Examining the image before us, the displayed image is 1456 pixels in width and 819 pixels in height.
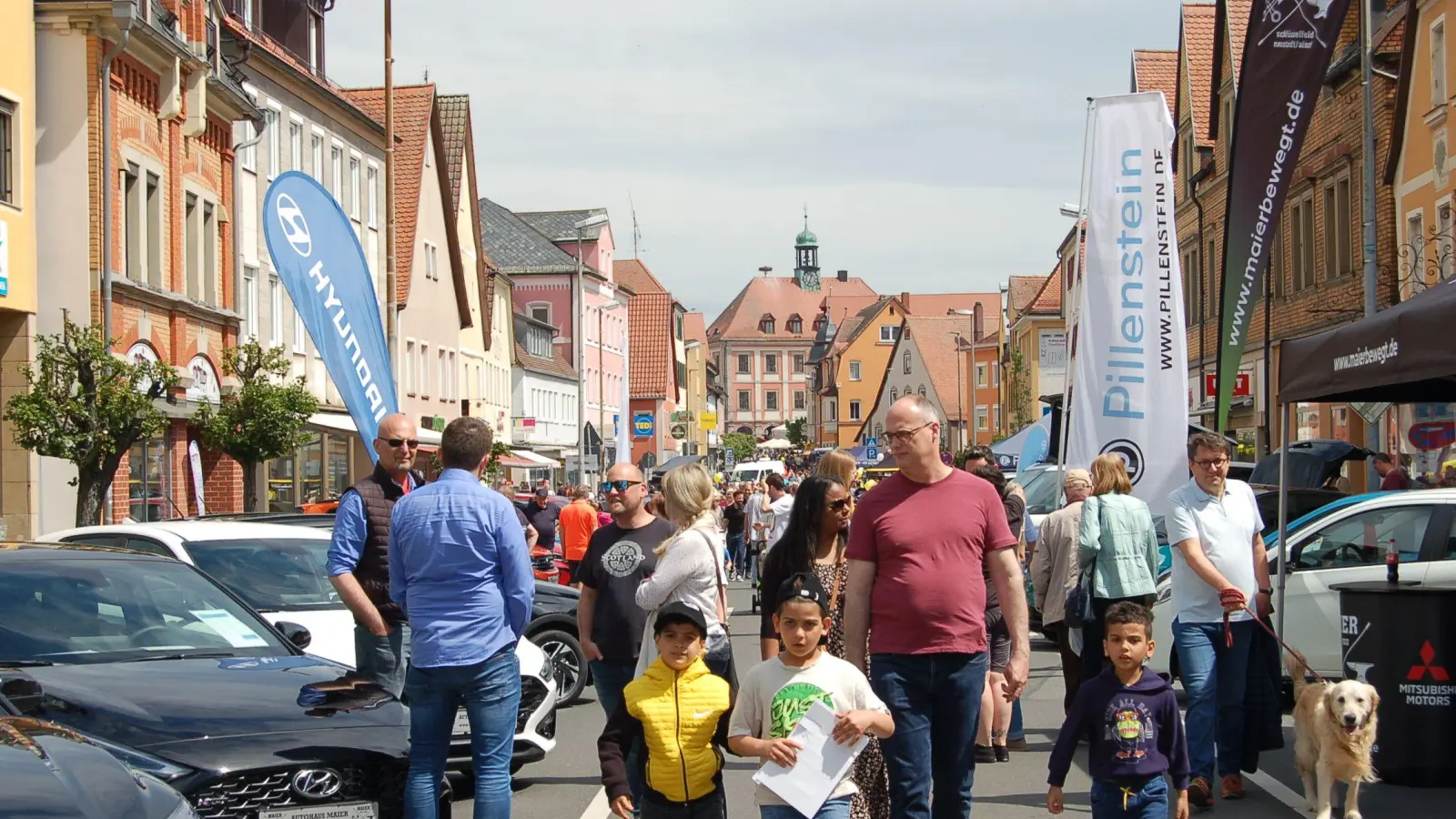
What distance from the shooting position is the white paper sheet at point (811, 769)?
18.6 ft

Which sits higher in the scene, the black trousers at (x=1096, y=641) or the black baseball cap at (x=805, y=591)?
the black baseball cap at (x=805, y=591)

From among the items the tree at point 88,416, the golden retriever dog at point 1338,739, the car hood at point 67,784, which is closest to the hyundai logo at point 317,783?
the car hood at point 67,784

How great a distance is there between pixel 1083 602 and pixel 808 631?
490 centimetres

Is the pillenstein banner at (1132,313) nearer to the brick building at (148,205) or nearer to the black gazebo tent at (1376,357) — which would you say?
the black gazebo tent at (1376,357)

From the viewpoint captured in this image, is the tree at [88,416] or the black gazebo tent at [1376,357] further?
the tree at [88,416]

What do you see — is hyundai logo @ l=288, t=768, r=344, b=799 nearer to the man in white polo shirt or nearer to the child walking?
the child walking

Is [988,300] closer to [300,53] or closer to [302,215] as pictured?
[300,53]

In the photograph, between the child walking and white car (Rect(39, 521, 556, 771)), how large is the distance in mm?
3784

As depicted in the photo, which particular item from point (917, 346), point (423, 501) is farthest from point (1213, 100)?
point (917, 346)

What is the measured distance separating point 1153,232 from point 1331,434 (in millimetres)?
19231

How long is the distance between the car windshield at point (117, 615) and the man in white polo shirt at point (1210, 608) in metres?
4.46

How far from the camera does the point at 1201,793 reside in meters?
8.82

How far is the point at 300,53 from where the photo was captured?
3825cm

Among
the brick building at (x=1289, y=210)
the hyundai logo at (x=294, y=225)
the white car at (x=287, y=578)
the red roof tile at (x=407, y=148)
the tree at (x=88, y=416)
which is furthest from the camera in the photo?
the red roof tile at (x=407, y=148)
